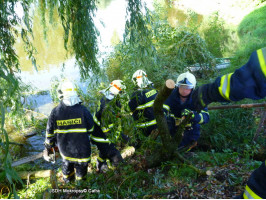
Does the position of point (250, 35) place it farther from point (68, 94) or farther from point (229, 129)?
Answer: point (68, 94)

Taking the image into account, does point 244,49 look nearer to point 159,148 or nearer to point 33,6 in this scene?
point 159,148

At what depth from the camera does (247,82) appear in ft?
4.01

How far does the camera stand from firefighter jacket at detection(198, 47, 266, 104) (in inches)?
45.7

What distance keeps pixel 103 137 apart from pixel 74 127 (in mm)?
709

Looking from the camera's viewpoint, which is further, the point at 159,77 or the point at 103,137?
the point at 159,77

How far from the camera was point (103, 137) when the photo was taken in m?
3.55

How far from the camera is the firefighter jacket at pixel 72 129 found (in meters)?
3.03

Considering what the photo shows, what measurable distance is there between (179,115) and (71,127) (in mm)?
1938

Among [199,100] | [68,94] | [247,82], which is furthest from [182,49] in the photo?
[247,82]

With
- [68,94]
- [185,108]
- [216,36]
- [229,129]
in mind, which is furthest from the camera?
[216,36]

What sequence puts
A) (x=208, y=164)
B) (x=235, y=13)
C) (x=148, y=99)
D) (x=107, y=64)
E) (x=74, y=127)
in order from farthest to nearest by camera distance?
1. (x=235, y=13)
2. (x=107, y=64)
3. (x=148, y=99)
4. (x=74, y=127)
5. (x=208, y=164)

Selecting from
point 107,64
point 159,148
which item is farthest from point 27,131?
point 159,148

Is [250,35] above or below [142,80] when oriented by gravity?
above

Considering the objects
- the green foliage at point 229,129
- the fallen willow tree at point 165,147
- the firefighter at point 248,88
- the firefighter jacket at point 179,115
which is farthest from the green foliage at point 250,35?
the firefighter at point 248,88
